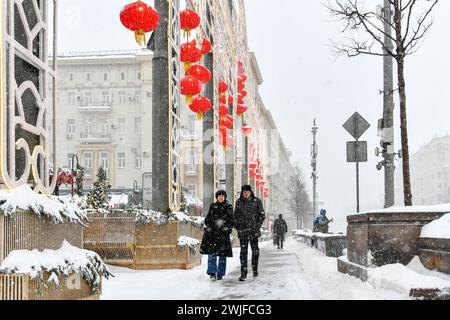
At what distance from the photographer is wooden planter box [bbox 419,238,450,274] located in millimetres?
7898

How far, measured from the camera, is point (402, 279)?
8133mm

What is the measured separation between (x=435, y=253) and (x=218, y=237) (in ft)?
14.9

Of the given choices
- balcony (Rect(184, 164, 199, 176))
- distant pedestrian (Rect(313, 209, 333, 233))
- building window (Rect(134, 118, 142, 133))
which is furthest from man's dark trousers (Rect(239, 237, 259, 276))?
building window (Rect(134, 118, 142, 133))

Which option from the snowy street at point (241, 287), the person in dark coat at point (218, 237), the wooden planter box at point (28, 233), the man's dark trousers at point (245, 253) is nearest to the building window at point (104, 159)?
the snowy street at point (241, 287)

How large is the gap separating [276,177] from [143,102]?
46.1 metres

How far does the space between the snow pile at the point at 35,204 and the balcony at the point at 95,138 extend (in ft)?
191

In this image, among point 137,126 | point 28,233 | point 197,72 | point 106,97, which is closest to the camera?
point 28,233

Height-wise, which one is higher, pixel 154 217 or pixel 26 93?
pixel 26 93

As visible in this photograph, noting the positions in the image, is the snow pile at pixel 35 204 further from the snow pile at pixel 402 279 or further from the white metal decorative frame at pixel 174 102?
the white metal decorative frame at pixel 174 102

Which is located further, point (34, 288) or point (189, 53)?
point (189, 53)

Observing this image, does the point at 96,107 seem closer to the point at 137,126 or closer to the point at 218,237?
the point at 137,126

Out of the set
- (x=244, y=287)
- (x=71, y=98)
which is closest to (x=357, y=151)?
Answer: (x=244, y=287)

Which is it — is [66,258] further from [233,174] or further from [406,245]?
[233,174]

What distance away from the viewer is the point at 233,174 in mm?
32281
